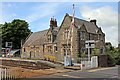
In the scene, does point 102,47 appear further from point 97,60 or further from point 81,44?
point 97,60

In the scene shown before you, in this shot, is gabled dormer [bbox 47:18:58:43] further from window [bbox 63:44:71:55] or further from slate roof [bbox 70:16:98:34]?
slate roof [bbox 70:16:98:34]

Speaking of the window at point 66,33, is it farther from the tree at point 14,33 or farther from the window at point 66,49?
the tree at point 14,33

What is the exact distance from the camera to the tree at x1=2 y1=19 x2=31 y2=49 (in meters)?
77.8

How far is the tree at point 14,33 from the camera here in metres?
77.8

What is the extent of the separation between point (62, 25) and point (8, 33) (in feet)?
126

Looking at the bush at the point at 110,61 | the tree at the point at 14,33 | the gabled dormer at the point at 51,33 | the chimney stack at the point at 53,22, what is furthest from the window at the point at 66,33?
the tree at the point at 14,33

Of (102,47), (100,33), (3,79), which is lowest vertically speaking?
(3,79)

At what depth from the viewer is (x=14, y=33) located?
7838 cm

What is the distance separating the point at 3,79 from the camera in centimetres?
1581

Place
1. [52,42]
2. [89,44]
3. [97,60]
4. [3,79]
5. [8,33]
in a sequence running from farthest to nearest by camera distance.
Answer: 1. [8,33]
2. [52,42]
3. [89,44]
4. [97,60]
5. [3,79]

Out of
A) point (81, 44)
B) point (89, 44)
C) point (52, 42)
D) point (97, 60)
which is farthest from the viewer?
point (52, 42)

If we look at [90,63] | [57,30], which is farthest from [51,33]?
[90,63]

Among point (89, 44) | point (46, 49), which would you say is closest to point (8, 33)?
point (46, 49)

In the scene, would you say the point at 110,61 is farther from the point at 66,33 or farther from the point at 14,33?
the point at 14,33
